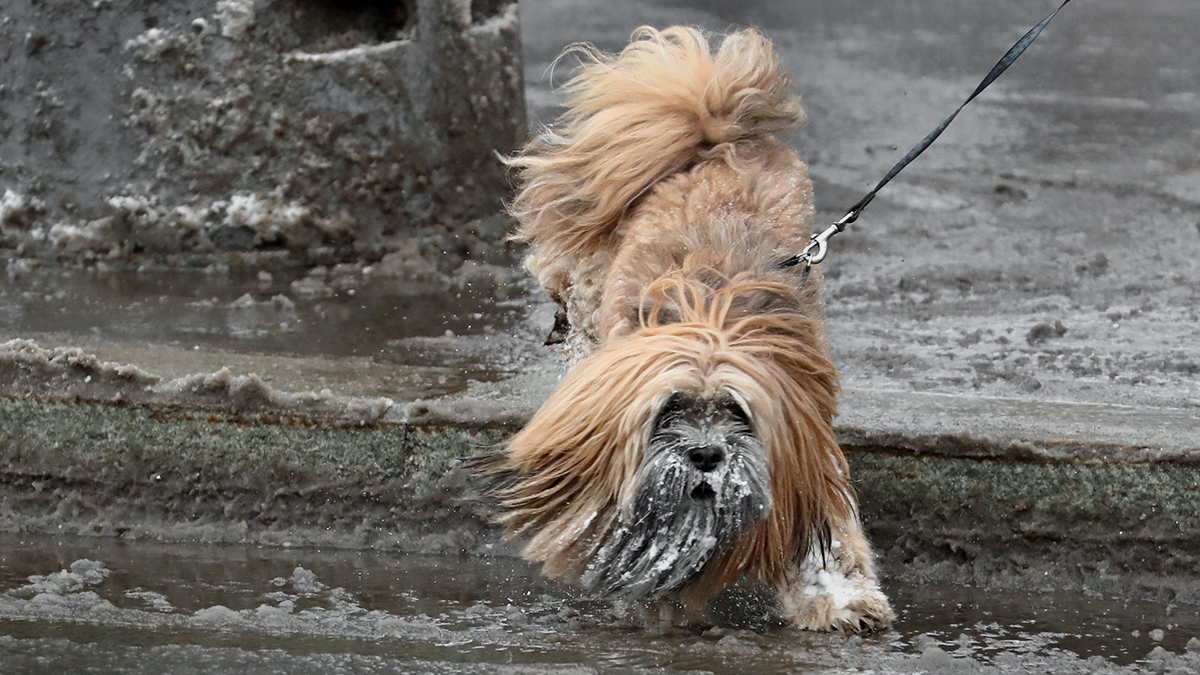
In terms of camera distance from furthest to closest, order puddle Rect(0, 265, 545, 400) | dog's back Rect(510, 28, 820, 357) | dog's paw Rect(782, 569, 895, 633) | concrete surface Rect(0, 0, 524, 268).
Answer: concrete surface Rect(0, 0, 524, 268), puddle Rect(0, 265, 545, 400), dog's back Rect(510, 28, 820, 357), dog's paw Rect(782, 569, 895, 633)

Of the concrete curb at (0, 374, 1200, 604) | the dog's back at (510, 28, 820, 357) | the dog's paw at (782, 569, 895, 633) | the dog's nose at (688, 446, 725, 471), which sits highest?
the dog's back at (510, 28, 820, 357)

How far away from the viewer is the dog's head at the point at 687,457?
9.77 ft

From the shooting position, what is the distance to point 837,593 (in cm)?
337

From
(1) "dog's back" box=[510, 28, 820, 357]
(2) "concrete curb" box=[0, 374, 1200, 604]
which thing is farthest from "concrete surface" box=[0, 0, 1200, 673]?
(1) "dog's back" box=[510, 28, 820, 357]

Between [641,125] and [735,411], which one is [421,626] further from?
[641,125]

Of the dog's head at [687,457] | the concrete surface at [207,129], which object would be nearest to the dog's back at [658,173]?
the dog's head at [687,457]

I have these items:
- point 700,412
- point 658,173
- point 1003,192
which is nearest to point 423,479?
point 658,173

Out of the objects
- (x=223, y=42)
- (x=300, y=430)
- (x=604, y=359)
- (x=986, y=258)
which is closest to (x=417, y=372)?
(x=300, y=430)

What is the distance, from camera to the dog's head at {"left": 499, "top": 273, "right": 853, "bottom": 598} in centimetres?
298

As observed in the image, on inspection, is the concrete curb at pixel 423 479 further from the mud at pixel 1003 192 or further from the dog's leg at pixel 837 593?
the mud at pixel 1003 192

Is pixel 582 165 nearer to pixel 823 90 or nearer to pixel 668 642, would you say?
pixel 668 642

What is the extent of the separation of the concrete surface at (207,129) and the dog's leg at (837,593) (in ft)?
10.9

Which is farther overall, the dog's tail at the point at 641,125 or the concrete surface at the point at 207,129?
the concrete surface at the point at 207,129

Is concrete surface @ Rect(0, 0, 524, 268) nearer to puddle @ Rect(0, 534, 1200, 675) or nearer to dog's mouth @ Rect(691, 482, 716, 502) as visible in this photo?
puddle @ Rect(0, 534, 1200, 675)
